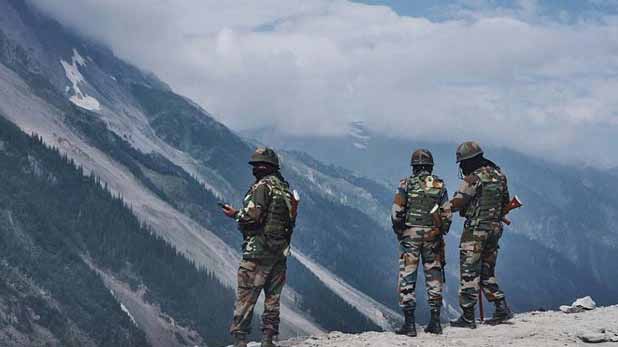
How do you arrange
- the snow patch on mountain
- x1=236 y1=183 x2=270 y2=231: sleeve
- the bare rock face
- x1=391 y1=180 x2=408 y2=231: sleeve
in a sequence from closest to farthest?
x1=236 y1=183 x2=270 y2=231: sleeve, x1=391 y1=180 x2=408 y2=231: sleeve, the bare rock face, the snow patch on mountain

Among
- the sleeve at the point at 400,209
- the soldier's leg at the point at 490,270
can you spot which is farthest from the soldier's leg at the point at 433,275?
the soldier's leg at the point at 490,270

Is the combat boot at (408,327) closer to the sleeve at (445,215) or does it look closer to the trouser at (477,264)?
the trouser at (477,264)

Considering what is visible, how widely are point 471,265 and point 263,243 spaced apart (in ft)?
18.8

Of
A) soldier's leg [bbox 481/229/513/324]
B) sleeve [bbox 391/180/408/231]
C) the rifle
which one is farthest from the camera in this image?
the rifle

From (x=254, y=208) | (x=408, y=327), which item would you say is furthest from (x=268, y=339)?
(x=408, y=327)

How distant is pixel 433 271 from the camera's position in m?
15.5

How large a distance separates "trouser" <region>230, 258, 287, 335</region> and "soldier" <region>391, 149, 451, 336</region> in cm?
332

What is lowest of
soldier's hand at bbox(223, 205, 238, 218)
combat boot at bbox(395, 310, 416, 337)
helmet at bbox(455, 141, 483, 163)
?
combat boot at bbox(395, 310, 416, 337)

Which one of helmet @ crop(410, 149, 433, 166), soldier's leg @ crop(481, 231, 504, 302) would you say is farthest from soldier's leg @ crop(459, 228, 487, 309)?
helmet @ crop(410, 149, 433, 166)

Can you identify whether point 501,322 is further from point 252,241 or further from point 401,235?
point 252,241

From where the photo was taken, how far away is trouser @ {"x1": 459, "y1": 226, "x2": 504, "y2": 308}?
52.5ft

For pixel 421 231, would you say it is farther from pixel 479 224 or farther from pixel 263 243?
pixel 263 243

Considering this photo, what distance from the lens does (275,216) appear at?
13469 millimetres

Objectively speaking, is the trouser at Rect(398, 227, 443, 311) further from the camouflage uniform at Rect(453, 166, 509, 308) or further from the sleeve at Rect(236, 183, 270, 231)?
the sleeve at Rect(236, 183, 270, 231)
